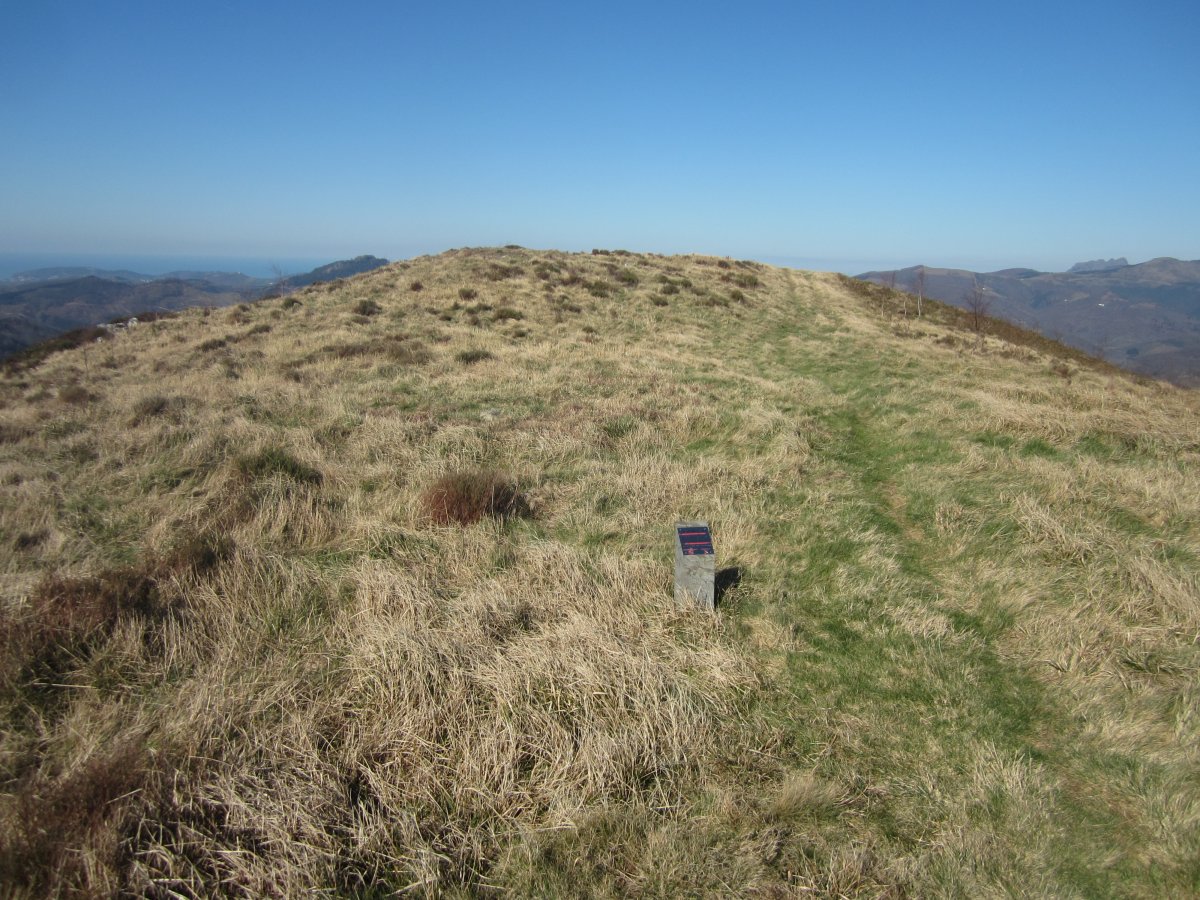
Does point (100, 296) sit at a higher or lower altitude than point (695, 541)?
higher

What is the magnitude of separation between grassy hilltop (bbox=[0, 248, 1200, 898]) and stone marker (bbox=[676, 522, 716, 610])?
5.8 inches

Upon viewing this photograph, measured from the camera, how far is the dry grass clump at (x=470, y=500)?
6.61m

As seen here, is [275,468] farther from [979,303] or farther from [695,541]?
[979,303]

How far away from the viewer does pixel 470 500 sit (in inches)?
265

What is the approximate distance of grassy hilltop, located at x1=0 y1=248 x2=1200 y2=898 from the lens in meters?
2.99

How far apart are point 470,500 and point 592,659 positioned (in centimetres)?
303

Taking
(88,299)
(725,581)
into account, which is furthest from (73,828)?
(88,299)

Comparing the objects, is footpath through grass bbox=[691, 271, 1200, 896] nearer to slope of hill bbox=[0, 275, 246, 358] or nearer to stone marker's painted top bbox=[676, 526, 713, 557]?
stone marker's painted top bbox=[676, 526, 713, 557]

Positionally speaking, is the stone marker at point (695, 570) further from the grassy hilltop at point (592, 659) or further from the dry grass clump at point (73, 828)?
the dry grass clump at point (73, 828)

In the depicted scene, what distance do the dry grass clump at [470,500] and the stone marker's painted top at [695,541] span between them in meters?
2.38

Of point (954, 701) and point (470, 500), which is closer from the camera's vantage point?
point (954, 701)

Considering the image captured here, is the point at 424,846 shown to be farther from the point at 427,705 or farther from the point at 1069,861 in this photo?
the point at 1069,861

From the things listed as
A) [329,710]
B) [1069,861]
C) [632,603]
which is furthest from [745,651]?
[329,710]

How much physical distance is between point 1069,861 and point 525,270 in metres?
33.9
